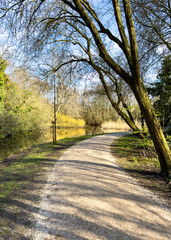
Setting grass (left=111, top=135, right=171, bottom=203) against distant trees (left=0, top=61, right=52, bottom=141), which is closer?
grass (left=111, top=135, right=171, bottom=203)

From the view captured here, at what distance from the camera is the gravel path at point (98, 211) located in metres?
2.32

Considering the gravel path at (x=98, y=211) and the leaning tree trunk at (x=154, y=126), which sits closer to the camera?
the gravel path at (x=98, y=211)

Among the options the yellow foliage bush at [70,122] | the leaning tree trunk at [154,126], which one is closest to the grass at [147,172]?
the leaning tree trunk at [154,126]

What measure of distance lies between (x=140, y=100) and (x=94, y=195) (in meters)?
2.64

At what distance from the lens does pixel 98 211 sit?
283cm

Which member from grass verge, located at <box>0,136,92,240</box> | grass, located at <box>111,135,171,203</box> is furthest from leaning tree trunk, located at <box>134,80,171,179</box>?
grass verge, located at <box>0,136,92,240</box>

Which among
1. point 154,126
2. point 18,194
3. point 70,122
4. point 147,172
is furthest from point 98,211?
point 70,122

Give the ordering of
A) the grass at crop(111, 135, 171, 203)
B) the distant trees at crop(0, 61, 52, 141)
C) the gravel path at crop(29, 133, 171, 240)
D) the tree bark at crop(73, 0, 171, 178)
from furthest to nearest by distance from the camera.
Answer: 1. the distant trees at crop(0, 61, 52, 141)
2. the tree bark at crop(73, 0, 171, 178)
3. the grass at crop(111, 135, 171, 203)
4. the gravel path at crop(29, 133, 171, 240)

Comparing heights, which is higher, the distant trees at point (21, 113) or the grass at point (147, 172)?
the distant trees at point (21, 113)

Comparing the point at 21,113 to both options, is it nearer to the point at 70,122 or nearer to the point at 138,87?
Result: the point at 138,87

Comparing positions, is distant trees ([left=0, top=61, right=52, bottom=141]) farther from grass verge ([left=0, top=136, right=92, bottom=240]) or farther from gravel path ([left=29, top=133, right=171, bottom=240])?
gravel path ([left=29, top=133, right=171, bottom=240])

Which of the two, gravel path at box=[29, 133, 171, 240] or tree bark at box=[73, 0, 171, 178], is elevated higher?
tree bark at box=[73, 0, 171, 178]

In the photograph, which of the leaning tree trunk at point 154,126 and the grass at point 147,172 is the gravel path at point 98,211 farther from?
the leaning tree trunk at point 154,126

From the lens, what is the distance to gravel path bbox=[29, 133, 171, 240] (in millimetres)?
2316
